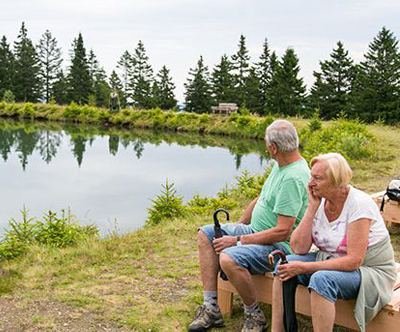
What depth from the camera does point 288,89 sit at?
37.2m

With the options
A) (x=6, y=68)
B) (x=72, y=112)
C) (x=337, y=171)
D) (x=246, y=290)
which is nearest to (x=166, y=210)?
(x=246, y=290)

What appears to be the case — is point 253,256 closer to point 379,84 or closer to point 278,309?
point 278,309

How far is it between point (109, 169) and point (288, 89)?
24675 mm

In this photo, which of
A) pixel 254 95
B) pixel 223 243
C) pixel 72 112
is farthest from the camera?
pixel 254 95

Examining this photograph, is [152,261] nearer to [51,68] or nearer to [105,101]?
[105,101]

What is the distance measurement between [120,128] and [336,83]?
17.8 metres

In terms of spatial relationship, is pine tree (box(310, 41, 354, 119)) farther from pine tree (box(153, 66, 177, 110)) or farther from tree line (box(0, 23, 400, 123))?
pine tree (box(153, 66, 177, 110))

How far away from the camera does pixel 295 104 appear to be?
3750cm

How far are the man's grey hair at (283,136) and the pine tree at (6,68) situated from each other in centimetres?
4436

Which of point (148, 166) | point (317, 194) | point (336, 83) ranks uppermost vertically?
point (336, 83)

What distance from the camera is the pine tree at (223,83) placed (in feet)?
133

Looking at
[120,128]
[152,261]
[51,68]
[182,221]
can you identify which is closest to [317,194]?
[152,261]

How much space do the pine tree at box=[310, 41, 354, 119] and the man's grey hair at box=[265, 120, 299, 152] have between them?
34942 millimetres

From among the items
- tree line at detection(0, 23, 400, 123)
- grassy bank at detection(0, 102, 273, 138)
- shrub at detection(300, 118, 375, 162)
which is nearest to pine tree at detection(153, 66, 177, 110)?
tree line at detection(0, 23, 400, 123)
